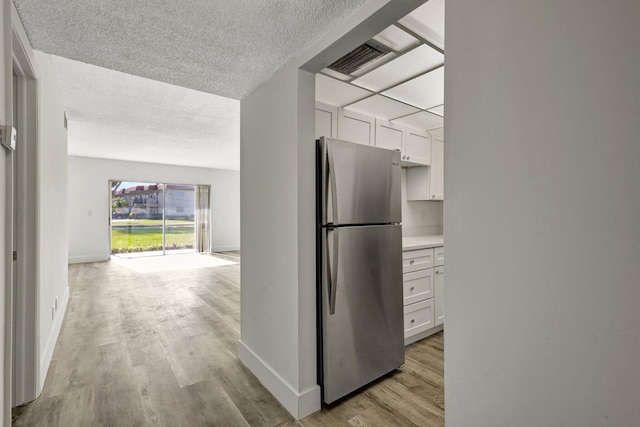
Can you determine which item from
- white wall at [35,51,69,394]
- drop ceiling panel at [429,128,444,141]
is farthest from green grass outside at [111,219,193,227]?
drop ceiling panel at [429,128,444,141]

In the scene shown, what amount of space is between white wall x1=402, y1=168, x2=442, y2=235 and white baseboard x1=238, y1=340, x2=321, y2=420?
7.79ft

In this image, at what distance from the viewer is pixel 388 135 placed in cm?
332


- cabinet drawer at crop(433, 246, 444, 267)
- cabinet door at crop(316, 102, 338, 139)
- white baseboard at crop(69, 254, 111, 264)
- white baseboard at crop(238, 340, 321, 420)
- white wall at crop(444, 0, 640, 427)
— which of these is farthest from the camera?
white baseboard at crop(69, 254, 111, 264)

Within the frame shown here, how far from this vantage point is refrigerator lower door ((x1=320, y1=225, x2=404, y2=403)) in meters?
2.01

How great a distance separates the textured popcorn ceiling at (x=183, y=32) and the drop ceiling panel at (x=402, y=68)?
0.67m

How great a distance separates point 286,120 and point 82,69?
217 cm

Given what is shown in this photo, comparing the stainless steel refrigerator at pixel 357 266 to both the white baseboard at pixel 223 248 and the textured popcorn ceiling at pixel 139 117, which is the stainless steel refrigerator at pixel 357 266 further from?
the white baseboard at pixel 223 248

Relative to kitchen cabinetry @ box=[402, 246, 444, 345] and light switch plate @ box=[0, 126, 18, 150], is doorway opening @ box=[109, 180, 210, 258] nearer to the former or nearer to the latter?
light switch plate @ box=[0, 126, 18, 150]

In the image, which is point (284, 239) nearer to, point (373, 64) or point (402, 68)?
point (373, 64)

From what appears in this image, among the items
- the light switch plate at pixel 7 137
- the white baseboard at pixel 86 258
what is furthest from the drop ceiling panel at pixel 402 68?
the white baseboard at pixel 86 258

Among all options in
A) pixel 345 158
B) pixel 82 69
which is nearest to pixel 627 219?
pixel 345 158

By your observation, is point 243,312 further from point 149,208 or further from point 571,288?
point 149,208

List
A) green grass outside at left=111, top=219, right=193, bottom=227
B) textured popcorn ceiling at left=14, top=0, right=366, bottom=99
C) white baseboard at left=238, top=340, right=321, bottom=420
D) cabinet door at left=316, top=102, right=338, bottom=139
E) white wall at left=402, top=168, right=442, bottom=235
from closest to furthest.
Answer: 1. textured popcorn ceiling at left=14, top=0, right=366, bottom=99
2. white baseboard at left=238, top=340, right=321, bottom=420
3. cabinet door at left=316, top=102, right=338, bottom=139
4. white wall at left=402, top=168, right=442, bottom=235
5. green grass outside at left=111, top=219, right=193, bottom=227

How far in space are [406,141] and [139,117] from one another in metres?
3.51
